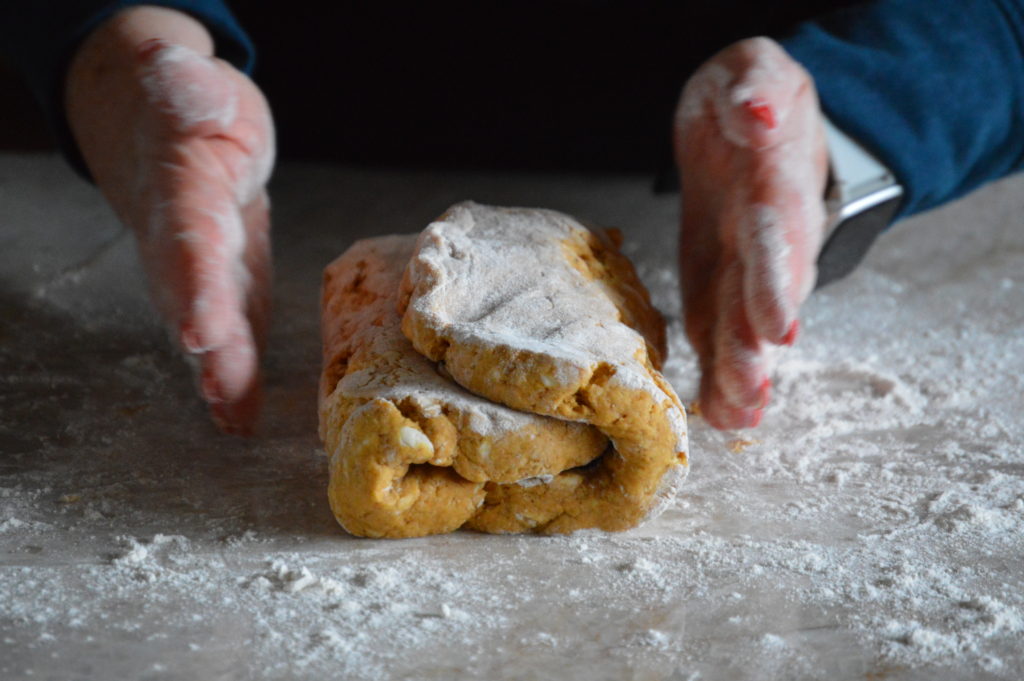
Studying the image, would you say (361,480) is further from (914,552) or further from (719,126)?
(719,126)

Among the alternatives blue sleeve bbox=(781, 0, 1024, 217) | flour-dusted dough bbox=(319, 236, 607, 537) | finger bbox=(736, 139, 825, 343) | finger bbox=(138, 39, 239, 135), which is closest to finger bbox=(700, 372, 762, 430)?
finger bbox=(736, 139, 825, 343)

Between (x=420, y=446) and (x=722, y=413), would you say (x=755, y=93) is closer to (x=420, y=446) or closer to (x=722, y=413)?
(x=722, y=413)

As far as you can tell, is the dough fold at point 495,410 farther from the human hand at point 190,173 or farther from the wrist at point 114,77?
the wrist at point 114,77

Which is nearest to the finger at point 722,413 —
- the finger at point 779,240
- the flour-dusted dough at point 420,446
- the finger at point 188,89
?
the finger at point 779,240

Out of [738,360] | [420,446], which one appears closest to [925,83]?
[738,360]

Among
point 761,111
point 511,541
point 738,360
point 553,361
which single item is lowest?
point 511,541
